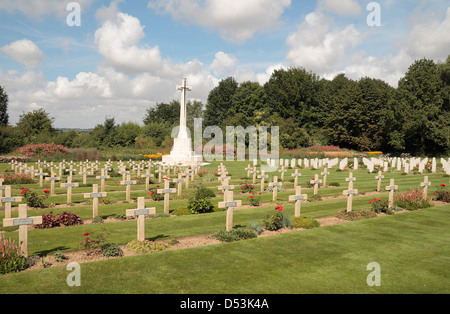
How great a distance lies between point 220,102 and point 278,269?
64.1 meters

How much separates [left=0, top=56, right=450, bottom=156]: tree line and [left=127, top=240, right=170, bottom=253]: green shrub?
41889 mm

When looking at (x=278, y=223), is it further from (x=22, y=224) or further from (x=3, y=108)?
(x=3, y=108)

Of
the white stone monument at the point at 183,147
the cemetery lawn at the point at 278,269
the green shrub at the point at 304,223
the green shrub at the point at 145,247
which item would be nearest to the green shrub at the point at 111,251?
the green shrub at the point at 145,247

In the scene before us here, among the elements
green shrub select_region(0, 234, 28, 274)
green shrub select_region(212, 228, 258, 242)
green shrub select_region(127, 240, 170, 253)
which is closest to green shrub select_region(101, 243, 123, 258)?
green shrub select_region(127, 240, 170, 253)

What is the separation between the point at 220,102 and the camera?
69.2 meters

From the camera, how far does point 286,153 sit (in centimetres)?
4300

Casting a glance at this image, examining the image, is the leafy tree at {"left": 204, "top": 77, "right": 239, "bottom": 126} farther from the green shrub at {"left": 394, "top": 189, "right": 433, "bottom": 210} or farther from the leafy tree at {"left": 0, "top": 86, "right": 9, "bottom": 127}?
the green shrub at {"left": 394, "top": 189, "right": 433, "bottom": 210}

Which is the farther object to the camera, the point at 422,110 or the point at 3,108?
the point at 3,108

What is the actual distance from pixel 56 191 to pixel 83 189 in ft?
4.25

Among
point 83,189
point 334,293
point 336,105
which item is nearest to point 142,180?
point 83,189

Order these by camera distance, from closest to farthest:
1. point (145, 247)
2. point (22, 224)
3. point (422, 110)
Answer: point (22, 224)
point (145, 247)
point (422, 110)

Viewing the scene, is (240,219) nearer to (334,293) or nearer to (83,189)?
(334,293)

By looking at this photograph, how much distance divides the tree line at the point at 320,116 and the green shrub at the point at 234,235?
4197 centimetres

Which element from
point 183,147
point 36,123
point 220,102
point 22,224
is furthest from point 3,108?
point 22,224
